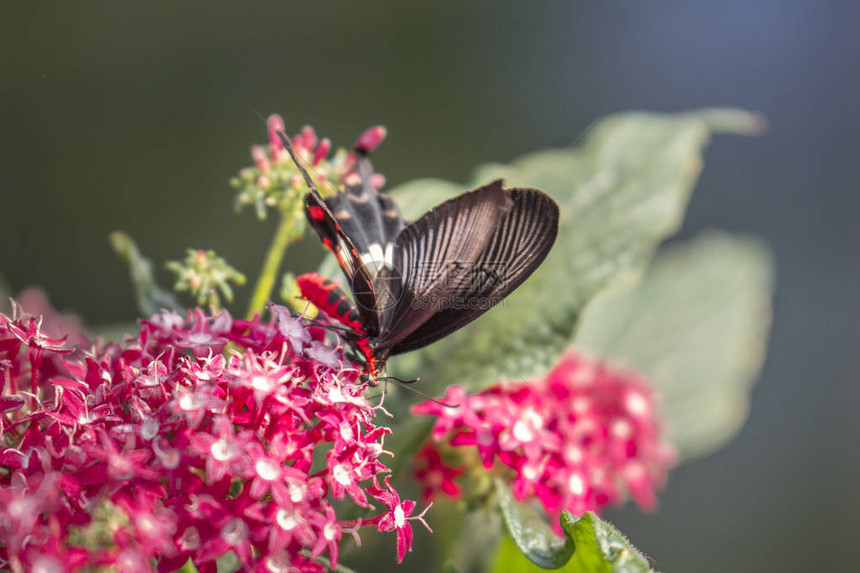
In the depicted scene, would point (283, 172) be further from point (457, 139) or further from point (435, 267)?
point (457, 139)

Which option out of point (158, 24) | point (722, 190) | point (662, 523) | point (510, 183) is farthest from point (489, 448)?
point (722, 190)

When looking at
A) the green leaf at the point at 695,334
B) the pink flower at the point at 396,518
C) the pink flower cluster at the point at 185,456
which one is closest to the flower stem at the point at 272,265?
the pink flower cluster at the point at 185,456

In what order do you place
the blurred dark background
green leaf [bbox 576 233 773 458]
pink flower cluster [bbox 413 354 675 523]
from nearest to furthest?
pink flower cluster [bbox 413 354 675 523] < green leaf [bbox 576 233 773 458] < the blurred dark background

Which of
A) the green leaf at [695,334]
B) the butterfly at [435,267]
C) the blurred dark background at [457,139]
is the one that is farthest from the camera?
the blurred dark background at [457,139]

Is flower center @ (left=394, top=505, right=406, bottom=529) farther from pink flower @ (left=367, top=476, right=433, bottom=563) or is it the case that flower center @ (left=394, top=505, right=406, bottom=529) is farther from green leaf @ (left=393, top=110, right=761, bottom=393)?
green leaf @ (left=393, top=110, right=761, bottom=393)

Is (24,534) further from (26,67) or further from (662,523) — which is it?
(662,523)

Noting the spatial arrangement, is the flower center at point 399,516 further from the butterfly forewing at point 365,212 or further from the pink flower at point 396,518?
the butterfly forewing at point 365,212

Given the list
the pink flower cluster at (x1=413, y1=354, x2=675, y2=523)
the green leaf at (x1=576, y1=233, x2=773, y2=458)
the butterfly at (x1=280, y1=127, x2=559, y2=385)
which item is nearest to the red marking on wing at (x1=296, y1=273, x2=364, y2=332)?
the butterfly at (x1=280, y1=127, x2=559, y2=385)
